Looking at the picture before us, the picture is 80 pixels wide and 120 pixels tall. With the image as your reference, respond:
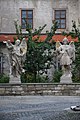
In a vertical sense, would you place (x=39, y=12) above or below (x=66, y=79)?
above

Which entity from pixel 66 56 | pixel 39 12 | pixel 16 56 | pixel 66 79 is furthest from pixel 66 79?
pixel 39 12

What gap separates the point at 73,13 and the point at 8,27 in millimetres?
6197

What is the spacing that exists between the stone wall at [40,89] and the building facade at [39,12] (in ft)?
46.6

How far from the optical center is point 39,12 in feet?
97.6

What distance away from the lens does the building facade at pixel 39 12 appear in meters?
29.4

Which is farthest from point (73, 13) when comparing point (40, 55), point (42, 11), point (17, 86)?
point (17, 86)

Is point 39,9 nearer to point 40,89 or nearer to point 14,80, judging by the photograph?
point 14,80

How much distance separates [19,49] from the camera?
628 inches

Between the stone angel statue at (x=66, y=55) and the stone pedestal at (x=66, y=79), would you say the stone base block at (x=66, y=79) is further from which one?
the stone angel statue at (x=66, y=55)

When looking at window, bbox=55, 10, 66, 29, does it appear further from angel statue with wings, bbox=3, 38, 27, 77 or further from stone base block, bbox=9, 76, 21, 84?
stone base block, bbox=9, 76, 21, 84

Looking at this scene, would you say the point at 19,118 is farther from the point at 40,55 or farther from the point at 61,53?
the point at 40,55

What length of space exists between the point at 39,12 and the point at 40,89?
15.4 metres

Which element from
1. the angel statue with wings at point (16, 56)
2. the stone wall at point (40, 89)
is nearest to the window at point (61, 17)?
the angel statue with wings at point (16, 56)

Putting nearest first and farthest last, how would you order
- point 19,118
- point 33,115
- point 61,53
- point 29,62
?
point 19,118, point 33,115, point 61,53, point 29,62
